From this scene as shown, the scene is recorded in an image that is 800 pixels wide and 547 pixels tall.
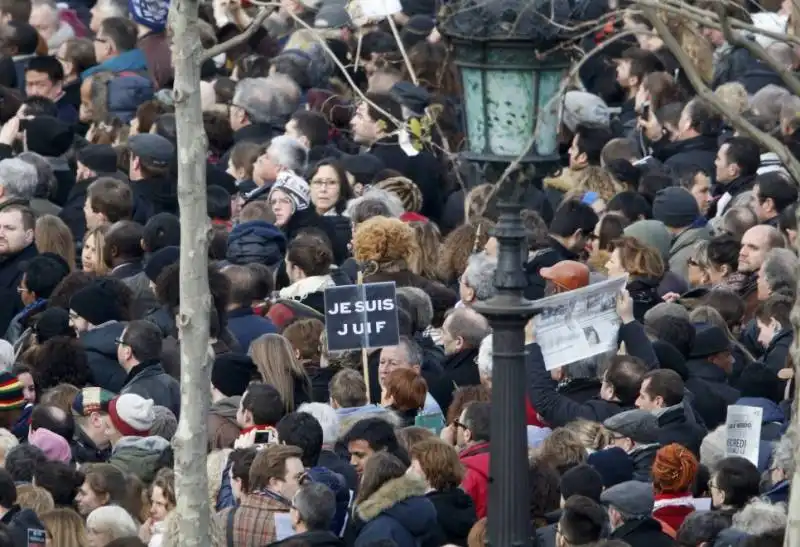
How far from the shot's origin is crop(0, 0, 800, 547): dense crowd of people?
1034 cm

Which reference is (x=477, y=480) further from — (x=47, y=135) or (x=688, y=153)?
(x=47, y=135)

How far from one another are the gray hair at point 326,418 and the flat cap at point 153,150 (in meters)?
4.74

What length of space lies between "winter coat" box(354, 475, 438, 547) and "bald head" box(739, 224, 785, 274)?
14.7 ft

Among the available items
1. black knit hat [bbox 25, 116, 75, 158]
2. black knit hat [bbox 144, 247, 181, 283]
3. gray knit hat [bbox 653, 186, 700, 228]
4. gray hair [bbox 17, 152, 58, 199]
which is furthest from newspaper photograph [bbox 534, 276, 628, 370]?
black knit hat [bbox 25, 116, 75, 158]

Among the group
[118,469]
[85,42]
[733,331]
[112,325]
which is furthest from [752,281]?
[85,42]

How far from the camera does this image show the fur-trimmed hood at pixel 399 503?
33.7 ft

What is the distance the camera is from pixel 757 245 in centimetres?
1422

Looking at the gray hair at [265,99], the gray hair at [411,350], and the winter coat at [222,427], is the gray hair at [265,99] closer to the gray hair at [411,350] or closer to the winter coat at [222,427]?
the gray hair at [411,350]

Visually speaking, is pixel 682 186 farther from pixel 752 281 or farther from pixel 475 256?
pixel 475 256

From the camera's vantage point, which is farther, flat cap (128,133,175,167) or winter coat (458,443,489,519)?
flat cap (128,133,175,167)

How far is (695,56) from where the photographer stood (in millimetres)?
18250

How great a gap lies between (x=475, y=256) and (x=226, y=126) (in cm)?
474

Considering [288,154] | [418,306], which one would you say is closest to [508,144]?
[418,306]

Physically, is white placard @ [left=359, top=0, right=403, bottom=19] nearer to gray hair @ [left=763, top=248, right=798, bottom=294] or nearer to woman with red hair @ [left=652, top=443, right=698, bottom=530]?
gray hair @ [left=763, top=248, right=798, bottom=294]
